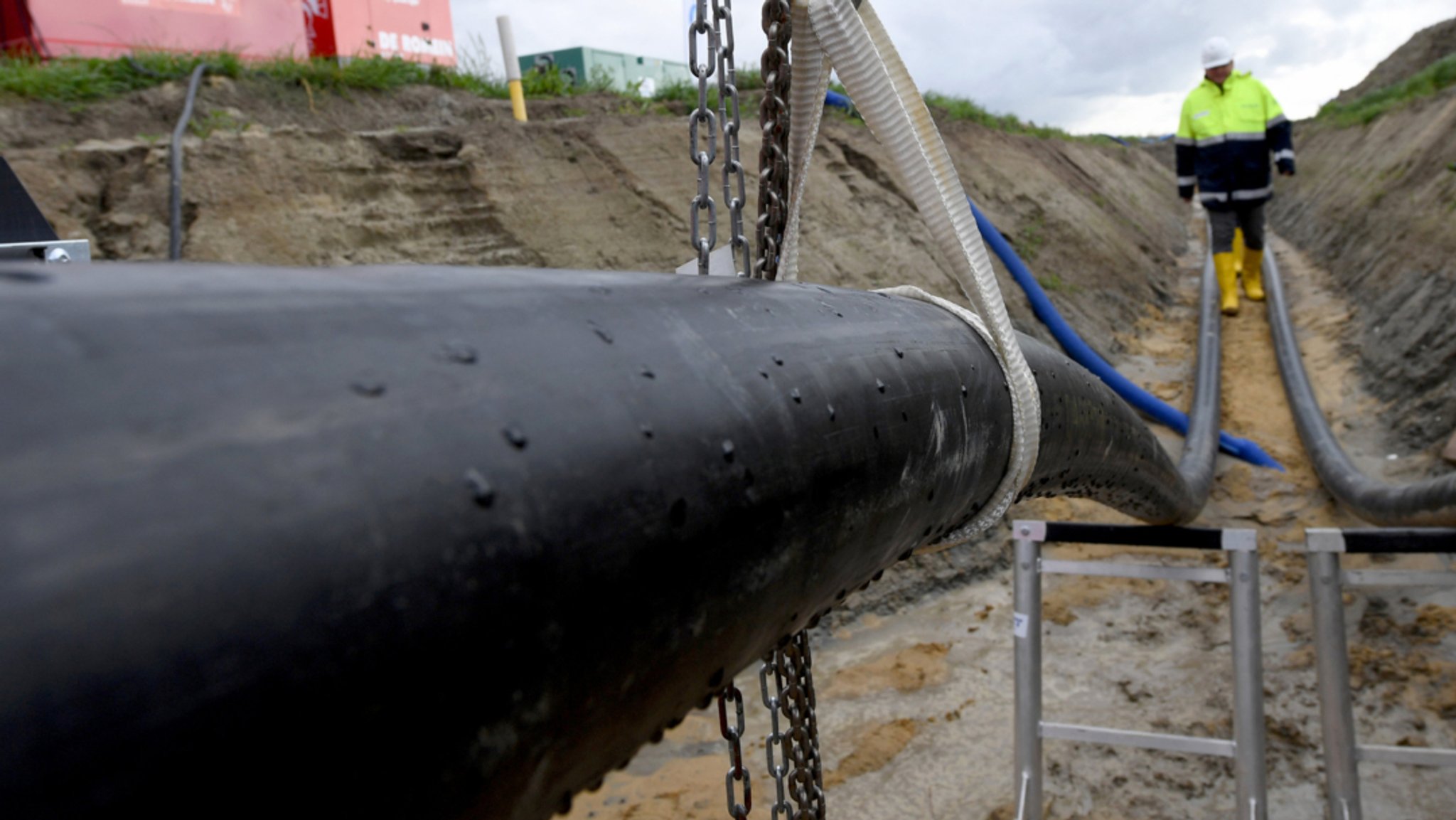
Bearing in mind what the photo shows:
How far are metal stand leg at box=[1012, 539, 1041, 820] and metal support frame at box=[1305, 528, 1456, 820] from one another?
0.89 metres

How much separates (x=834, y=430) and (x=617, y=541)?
279mm

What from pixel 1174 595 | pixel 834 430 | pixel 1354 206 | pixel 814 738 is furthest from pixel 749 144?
pixel 1354 206

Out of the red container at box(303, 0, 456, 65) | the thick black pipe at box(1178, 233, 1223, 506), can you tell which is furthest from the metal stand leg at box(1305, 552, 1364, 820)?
the red container at box(303, 0, 456, 65)

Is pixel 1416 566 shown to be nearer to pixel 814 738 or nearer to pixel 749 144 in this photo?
pixel 814 738

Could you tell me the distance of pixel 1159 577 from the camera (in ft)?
10.7

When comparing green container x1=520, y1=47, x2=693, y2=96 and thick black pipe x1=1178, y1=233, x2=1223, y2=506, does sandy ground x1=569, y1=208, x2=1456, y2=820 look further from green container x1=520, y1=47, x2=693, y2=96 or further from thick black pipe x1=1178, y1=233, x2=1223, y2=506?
green container x1=520, y1=47, x2=693, y2=96

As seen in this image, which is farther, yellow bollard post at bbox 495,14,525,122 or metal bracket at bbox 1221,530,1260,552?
yellow bollard post at bbox 495,14,525,122

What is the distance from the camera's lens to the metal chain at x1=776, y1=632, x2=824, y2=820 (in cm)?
157

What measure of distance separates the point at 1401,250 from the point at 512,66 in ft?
24.1

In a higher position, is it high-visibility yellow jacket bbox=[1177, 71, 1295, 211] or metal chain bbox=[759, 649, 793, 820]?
high-visibility yellow jacket bbox=[1177, 71, 1295, 211]

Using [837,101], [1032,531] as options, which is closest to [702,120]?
[1032,531]

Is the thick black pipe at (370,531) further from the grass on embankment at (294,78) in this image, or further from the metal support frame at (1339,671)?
the grass on embankment at (294,78)

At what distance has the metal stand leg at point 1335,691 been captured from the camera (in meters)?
3.05

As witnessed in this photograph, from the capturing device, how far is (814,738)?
164 centimetres
